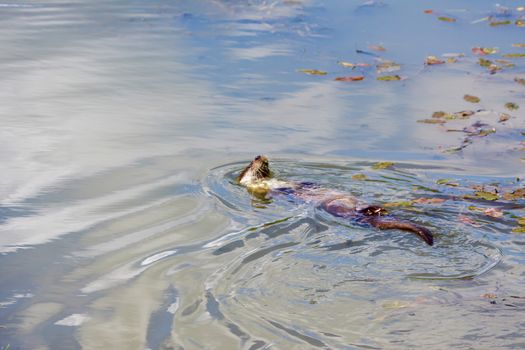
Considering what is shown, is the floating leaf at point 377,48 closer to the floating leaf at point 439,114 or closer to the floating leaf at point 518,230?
the floating leaf at point 439,114

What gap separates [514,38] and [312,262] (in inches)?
228

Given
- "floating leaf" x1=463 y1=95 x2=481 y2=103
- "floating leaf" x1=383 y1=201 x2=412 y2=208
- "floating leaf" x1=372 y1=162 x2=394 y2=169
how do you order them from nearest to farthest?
1. "floating leaf" x1=383 y1=201 x2=412 y2=208
2. "floating leaf" x1=372 y1=162 x2=394 y2=169
3. "floating leaf" x1=463 y1=95 x2=481 y2=103

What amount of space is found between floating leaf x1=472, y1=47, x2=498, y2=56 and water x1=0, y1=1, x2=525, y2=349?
0.30 ft

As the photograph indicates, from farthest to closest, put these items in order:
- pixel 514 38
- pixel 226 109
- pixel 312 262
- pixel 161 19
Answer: pixel 161 19, pixel 514 38, pixel 226 109, pixel 312 262

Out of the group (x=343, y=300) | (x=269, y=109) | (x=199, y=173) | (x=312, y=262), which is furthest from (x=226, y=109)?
(x=343, y=300)

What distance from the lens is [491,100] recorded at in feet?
25.9

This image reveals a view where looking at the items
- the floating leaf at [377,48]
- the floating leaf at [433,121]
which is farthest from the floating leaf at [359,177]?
the floating leaf at [377,48]

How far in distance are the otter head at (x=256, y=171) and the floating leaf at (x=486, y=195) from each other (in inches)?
56.1

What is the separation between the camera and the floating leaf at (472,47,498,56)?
905 centimetres

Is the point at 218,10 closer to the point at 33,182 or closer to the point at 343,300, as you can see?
the point at 33,182

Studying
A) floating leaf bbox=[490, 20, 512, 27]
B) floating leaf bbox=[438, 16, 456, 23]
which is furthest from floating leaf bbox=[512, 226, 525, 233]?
floating leaf bbox=[438, 16, 456, 23]

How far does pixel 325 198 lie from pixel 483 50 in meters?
4.21

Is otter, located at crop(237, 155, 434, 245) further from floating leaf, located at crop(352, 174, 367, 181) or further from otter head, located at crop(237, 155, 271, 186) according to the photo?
floating leaf, located at crop(352, 174, 367, 181)

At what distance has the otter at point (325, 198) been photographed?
5.11 metres
